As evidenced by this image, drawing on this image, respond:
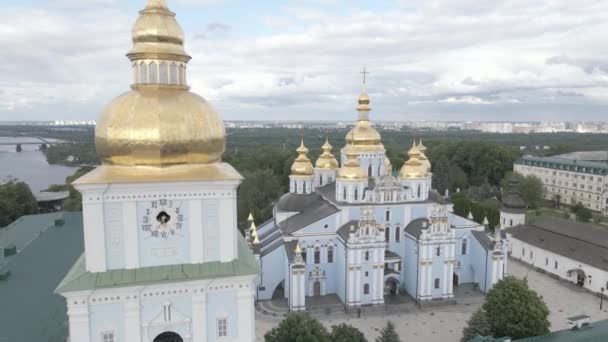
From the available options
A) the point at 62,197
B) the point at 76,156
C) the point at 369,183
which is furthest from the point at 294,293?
the point at 76,156

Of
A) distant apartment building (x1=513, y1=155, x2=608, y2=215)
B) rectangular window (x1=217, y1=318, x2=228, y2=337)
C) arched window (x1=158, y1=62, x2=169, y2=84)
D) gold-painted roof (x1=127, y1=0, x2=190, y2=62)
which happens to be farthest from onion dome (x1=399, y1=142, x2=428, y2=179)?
distant apartment building (x1=513, y1=155, x2=608, y2=215)

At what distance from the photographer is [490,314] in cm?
1788

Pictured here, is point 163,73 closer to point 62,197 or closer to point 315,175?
point 315,175

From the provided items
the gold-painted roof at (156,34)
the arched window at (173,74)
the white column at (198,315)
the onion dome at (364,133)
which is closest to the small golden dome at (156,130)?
the arched window at (173,74)

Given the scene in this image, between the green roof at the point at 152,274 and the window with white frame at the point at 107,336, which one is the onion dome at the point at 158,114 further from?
the window with white frame at the point at 107,336

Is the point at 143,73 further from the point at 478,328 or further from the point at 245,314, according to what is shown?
the point at 478,328

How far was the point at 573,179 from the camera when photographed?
4841cm

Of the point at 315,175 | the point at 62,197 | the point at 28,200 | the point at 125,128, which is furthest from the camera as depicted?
the point at 62,197

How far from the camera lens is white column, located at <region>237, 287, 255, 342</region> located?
8.22m

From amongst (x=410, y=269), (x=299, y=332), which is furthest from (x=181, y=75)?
(x=410, y=269)

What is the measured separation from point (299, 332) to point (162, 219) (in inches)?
307

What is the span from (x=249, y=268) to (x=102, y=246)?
2570 millimetres

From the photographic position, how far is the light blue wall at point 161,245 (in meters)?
7.98

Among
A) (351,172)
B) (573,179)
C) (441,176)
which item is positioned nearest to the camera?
(351,172)
